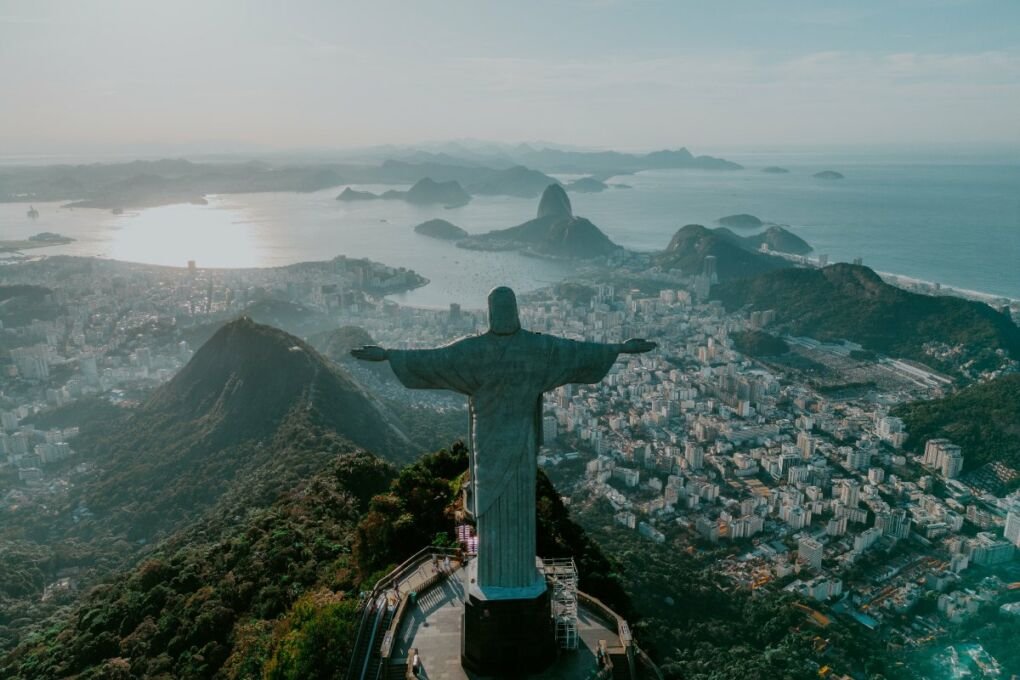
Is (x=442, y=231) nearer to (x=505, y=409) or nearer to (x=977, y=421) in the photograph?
(x=977, y=421)

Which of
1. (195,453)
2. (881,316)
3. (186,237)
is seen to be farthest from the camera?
(186,237)

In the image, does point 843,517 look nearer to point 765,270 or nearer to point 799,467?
point 799,467

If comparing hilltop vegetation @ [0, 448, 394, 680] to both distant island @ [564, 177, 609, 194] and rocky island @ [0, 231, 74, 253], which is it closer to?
rocky island @ [0, 231, 74, 253]

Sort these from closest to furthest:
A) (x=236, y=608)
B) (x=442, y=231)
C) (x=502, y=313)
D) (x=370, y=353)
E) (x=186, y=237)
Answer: (x=370, y=353) < (x=502, y=313) < (x=236, y=608) < (x=186, y=237) < (x=442, y=231)

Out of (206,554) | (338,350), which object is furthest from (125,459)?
(206,554)

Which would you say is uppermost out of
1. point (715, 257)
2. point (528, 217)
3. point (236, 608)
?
point (528, 217)

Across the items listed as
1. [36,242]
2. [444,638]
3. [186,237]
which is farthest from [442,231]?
[444,638]
